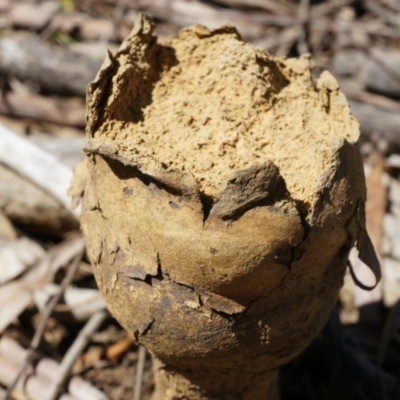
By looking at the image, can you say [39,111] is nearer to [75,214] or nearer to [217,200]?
[75,214]

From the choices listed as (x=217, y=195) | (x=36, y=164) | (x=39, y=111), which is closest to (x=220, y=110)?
(x=217, y=195)

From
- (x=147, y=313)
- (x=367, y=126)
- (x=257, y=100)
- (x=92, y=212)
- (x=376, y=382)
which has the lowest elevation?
(x=376, y=382)

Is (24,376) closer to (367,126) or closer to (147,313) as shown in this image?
(147,313)

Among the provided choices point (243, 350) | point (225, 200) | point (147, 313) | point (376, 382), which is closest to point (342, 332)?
point (376, 382)

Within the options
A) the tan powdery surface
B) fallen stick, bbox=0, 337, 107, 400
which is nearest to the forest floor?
fallen stick, bbox=0, 337, 107, 400

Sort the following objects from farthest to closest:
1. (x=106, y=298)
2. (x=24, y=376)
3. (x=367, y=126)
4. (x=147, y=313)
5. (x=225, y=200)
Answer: (x=367, y=126) → (x=24, y=376) → (x=106, y=298) → (x=147, y=313) → (x=225, y=200)

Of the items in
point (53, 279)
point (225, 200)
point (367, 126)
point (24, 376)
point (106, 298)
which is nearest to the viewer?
point (225, 200)

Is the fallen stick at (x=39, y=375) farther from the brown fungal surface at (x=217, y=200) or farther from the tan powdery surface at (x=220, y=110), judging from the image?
the tan powdery surface at (x=220, y=110)

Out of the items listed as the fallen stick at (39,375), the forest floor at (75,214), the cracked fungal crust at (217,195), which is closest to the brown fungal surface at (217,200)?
the cracked fungal crust at (217,195)

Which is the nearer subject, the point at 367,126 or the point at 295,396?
the point at 295,396

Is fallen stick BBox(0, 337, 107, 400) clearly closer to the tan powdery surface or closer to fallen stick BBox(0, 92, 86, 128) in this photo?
the tan powdery surface
